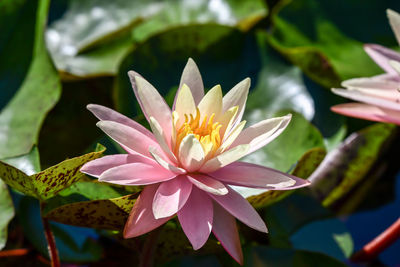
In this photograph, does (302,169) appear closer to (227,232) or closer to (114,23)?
(227,232)

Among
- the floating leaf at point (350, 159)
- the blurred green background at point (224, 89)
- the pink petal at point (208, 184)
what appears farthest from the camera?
the floating leaf at point (350, 159)

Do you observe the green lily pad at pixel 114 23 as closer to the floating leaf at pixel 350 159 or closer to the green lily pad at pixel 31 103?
the green lily pad at pixel 31 103

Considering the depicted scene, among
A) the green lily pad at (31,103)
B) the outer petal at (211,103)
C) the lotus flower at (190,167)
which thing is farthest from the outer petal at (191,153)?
the green lily pad at (31,103)

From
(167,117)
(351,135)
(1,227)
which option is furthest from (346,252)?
(1,227)

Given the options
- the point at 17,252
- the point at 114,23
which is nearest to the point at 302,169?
the point at 17,252

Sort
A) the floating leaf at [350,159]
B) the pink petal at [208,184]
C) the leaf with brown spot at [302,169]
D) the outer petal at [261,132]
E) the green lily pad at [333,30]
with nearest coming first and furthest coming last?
the pink petal at [208,184] < the outer petal at [261,132] < the leaf with brown spot at [302,169] < the floating leaf at [350,159] < the green lily pad at [333,30]

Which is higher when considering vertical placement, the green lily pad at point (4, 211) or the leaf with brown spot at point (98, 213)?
the leaf with brown spot at point (98, 213)
